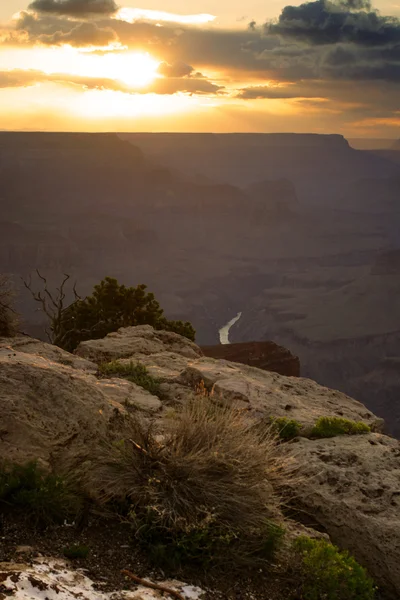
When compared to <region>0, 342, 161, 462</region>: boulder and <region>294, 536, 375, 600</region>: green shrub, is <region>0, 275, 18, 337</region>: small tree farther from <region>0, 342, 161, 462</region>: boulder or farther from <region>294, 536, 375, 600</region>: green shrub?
<region>294, 536, 375, 600</region>: green shrub

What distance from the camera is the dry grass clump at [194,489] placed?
253 inches

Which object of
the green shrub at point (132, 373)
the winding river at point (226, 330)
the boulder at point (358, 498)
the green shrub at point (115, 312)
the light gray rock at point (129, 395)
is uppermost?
the light gray rock at point (129, 395)

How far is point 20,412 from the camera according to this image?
734cm

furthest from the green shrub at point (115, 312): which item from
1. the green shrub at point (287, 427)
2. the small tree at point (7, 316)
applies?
the green shrub at point (287, 427)

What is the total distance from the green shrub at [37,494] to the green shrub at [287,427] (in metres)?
3.91

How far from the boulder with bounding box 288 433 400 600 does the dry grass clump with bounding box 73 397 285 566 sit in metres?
0.98

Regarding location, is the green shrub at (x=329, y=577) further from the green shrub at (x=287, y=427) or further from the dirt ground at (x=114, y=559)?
the green shrub at (x=287, y=427)

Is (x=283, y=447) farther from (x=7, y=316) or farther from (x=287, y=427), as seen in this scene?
(x=7, y=316)

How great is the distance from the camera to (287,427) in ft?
32.4

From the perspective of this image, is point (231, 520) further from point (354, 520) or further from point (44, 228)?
point (44, 228)

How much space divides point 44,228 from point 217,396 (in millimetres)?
160975

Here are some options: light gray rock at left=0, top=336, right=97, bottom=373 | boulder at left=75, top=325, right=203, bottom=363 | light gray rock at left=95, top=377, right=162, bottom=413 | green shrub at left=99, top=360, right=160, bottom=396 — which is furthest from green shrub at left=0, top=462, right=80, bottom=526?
boulder at left=75, top=325, right=203, bottom=363

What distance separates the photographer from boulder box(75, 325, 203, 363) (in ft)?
47.6

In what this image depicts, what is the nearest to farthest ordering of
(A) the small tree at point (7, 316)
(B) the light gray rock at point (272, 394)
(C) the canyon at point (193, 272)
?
1. (B) the light gray rock at point (272, 394)
2. (A) the small tree at point (7, 316)
3. (C) the canyon at point (193, 272)
